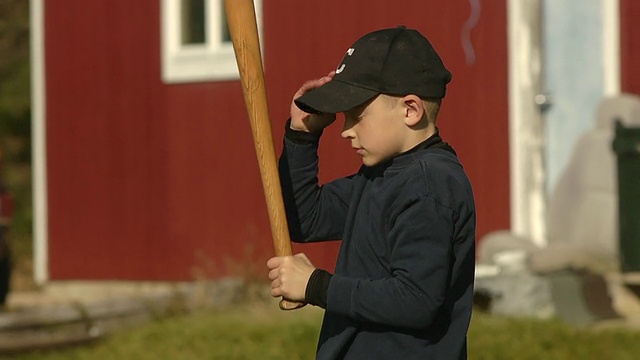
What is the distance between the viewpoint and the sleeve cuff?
3713mm

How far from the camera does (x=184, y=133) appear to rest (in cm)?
1344

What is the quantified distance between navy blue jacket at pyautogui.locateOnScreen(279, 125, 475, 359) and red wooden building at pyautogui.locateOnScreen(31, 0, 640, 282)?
790 centimetres

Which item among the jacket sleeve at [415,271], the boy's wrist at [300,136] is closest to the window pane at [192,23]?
the boy's wrist at [300,136]

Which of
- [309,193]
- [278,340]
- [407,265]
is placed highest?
[309,193]

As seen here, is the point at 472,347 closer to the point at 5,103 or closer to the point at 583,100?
the point at 583,100

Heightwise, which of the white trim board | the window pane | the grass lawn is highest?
the window pane

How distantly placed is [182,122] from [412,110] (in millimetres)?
9813

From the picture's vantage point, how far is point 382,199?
3.71 meters

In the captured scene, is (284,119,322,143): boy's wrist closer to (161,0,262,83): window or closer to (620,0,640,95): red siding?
(620,0,640,95): red siding

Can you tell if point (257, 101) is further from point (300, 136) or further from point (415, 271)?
point (415, 271)

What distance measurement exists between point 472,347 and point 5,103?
1386 cm

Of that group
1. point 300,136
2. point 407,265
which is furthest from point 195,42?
point 407,265

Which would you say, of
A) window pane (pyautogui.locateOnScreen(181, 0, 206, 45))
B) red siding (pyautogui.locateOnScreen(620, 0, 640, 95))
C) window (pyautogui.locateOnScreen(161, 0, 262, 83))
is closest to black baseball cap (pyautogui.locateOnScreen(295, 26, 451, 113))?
red siding (pyautogui.locateOnScreen(620, 0, 640, 95))

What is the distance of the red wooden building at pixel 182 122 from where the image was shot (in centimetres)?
1174
